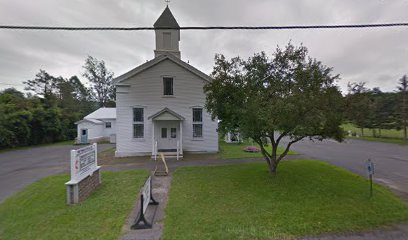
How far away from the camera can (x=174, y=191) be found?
7504 millimetres

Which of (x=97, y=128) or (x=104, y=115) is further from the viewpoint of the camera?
(x=104, y=115)

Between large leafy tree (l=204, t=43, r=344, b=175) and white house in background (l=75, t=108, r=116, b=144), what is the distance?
23.5 m

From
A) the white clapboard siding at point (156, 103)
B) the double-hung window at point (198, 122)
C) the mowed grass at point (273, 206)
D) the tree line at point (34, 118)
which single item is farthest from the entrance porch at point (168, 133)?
the tree line at point (34, 118)

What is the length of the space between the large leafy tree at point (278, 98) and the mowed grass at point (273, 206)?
180cm

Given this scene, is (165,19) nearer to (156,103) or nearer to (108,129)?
(156,103)

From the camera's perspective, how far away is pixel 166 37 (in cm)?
1762

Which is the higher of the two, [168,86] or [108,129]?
[168,86]

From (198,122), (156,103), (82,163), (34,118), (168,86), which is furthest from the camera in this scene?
(34,118)

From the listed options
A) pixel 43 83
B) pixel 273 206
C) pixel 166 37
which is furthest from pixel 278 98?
pixel 43 83

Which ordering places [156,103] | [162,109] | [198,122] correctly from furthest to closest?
[198,122], [156,103], [162,109]

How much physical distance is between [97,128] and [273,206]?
89.9 ft

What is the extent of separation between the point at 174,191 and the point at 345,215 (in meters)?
5.21

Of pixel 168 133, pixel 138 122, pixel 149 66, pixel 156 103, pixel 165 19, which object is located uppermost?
pixel 165 19

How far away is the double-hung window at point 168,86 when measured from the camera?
52.9ft
